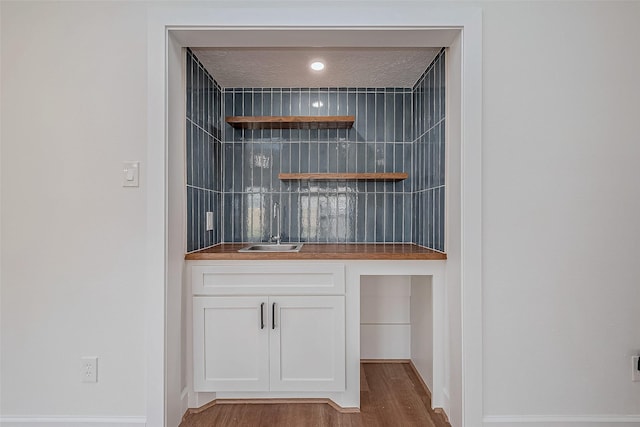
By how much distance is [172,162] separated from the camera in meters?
1.93

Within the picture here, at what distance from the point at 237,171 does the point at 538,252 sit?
6.82 ft

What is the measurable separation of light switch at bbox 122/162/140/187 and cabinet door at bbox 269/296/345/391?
92 centimetres

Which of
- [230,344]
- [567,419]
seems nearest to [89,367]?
[230,344]

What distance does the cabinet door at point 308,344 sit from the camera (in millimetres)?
2133

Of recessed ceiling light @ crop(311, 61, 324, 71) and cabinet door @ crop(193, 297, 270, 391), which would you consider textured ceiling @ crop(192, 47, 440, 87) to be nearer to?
recessed ceiling light @ crop(311, 61, 324, 71)

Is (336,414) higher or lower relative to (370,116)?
lower

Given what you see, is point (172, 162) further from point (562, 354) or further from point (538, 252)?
point (562, 354)

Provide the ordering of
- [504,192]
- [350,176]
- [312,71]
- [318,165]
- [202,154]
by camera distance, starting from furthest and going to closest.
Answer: [318,165]
[350,176]
[312,71]
[202,154]
[504,192]

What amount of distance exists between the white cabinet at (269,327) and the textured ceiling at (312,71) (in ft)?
4.12

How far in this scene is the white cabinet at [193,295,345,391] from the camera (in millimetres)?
2127

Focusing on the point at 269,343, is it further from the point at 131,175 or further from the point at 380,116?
the point at 380,116

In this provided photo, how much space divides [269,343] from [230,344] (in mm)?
214

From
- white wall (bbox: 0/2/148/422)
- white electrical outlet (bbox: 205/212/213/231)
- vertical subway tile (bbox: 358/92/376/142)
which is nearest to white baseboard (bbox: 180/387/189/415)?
white wall (bbox: 0/2/148/422)

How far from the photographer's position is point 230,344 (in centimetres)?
213
